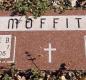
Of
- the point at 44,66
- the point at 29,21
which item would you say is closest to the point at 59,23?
the point at 29,21

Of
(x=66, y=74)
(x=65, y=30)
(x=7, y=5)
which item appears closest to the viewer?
(x=66, y=74)

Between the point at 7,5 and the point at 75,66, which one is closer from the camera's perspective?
the point at 75,66

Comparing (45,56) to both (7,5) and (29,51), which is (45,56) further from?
(7,5)

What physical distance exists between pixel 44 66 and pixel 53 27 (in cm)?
91

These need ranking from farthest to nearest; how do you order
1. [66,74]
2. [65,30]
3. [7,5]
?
[7,5] → [65,30] → [66,74]

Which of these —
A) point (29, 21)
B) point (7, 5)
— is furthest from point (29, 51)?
point (7, 5)

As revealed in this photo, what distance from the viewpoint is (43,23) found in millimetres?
6168

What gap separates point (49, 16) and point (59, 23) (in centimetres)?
30

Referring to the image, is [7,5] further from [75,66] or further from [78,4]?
[75,66]

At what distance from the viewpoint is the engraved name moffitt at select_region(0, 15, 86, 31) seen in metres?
6.12

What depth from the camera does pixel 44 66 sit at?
18.7 feet

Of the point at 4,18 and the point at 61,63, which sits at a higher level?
the point at 4,18

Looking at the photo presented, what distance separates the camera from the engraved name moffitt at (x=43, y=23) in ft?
20.1

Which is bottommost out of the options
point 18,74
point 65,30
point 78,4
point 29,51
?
point 18,74
